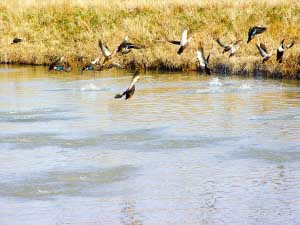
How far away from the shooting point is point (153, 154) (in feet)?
51.8

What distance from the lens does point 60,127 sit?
62.1ft

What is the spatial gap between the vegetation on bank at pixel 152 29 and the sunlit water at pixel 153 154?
4.12m

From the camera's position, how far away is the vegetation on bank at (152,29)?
98.5ft

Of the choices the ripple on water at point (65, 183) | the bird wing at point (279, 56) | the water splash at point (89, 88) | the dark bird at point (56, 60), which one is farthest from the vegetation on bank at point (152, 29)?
the ripple on water at point (65, 183)

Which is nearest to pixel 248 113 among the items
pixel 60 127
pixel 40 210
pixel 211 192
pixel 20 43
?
pixel 60 127

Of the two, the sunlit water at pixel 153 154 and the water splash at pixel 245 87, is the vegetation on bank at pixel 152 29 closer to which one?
A: the water splash at pixel 245 87

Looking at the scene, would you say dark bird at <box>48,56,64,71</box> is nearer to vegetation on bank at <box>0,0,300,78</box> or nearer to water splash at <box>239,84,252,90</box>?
vegetation on bank at <box>0,0,300,78</box>

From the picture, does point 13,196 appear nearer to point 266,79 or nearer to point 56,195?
point 56,195

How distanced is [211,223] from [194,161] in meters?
3.75

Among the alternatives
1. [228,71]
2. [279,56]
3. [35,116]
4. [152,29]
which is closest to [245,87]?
[279,56]

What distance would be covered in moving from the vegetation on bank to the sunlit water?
4119 mm

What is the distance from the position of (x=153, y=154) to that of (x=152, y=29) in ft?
69.3

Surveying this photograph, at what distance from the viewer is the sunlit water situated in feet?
39.5

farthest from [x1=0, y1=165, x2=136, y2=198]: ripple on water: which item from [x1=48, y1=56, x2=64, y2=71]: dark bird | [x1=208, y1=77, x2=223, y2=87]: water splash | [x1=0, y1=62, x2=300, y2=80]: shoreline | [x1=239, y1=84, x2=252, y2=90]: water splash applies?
[x1=48, y1=56, x2=64, y2=71]: dark bird
